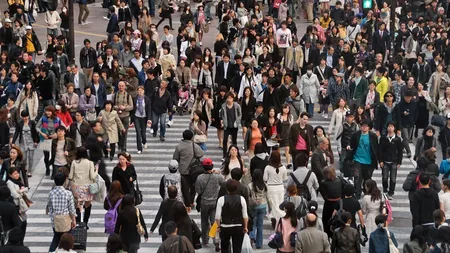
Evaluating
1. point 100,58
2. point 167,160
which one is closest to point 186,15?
point 100,58

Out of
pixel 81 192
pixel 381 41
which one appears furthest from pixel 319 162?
pixel 381 41

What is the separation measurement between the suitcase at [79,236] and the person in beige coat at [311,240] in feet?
12.8

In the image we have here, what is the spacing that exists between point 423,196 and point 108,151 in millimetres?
8408

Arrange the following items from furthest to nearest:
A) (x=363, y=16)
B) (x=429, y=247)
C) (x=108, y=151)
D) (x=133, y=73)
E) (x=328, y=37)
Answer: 1. (x=363, y=16)
2. (x=328, y=37)
3. (x=133, y=73)
4. (x=108, y=151)
5. (x=429, y=247)

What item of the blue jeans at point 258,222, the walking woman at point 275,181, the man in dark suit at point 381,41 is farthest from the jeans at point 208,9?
the blue jeans at point 258,222

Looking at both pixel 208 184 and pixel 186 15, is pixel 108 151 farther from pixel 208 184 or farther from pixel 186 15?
pixel 186 15

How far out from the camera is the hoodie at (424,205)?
→ 65.0ft

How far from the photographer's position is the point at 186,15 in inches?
1534

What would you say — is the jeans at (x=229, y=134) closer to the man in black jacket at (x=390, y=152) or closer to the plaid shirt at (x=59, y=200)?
the man in black jacket at (x=390, y=152)

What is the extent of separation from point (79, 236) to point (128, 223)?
1.56m

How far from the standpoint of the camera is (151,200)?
24.0 m

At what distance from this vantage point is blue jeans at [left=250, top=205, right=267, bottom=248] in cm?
2041

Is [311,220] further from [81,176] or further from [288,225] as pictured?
[81,176]

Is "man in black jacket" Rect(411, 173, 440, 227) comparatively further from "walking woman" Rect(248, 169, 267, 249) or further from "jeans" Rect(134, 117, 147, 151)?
"jeans" Rect(134, 117, 147, 151)
